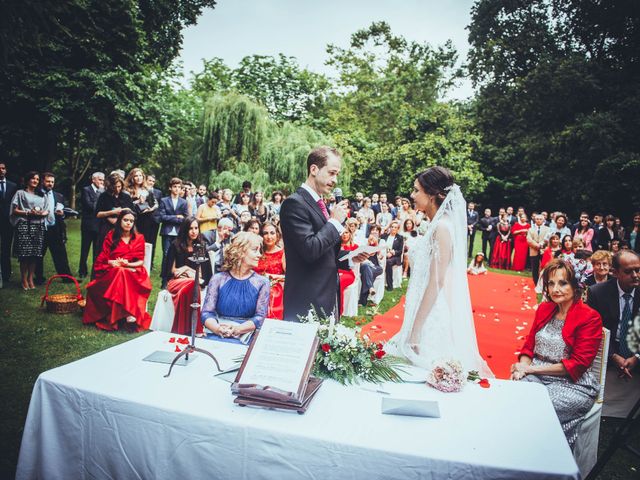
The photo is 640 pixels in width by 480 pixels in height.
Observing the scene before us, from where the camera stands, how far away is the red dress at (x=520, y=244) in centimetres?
1298

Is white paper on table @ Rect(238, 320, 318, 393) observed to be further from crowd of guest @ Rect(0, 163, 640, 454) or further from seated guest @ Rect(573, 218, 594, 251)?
seated guest @ Rect(573, 218, 594, 251)

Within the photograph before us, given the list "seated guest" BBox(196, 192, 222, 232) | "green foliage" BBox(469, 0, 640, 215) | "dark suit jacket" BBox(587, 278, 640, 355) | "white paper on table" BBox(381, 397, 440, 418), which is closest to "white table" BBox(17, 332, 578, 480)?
"white paper on table" BBox(381, 397, 440, 418)

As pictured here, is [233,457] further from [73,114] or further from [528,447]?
[73,114]

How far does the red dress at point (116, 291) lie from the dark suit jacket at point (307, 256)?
11.3 ft

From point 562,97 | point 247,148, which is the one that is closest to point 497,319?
point 247,148

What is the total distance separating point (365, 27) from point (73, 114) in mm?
23690

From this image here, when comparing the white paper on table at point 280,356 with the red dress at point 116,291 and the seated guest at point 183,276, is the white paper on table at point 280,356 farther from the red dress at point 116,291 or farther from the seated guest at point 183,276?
the red dress at point 116,291

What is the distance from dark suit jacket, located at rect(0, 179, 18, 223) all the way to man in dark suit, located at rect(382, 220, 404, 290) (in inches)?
295

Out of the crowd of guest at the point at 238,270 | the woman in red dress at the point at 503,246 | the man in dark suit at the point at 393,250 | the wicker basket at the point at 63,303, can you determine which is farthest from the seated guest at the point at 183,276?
the woman in red dress at the point at 503,246

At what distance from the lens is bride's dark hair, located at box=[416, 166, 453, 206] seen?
2.89 metres

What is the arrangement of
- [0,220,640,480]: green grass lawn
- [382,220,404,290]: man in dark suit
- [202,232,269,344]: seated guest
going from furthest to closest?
[382,220,404,290]: man in dark suit, [202,232,269,344]: seated guest, [0,220,640,480]: green grass lawn

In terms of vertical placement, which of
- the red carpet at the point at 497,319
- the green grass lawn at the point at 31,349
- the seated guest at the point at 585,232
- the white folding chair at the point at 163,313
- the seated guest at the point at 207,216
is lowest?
the green grass lawn at the point at 31,349

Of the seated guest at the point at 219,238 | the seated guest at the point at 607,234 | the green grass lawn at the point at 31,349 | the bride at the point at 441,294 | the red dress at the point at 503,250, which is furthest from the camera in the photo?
the red dress at the point at 503,250

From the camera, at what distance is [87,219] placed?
293 inches
